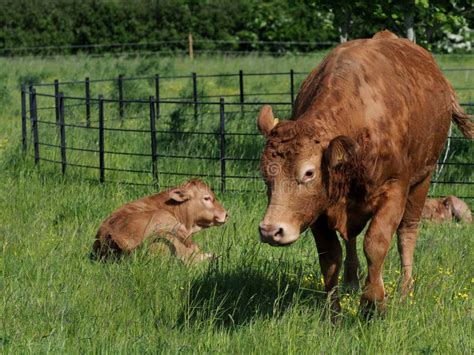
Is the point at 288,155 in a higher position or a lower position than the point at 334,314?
higher

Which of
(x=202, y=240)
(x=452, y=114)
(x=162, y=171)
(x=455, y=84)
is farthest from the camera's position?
(x=455, y=84)

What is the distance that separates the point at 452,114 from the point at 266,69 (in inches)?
709

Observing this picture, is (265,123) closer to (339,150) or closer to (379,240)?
(339,150)

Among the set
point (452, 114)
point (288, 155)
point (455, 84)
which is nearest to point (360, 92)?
point (288, 155)

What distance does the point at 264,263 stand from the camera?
765 cm

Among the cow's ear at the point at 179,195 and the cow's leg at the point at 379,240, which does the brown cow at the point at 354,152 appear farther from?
the cow's ear at the point at 179,195

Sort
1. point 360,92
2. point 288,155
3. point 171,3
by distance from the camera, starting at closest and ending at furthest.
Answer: point 288,155 → point 360,92 → point 171,3

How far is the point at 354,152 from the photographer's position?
231 inches

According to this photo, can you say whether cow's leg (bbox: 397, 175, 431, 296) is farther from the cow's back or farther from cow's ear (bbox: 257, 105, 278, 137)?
cow's ear (bbox: 257, 105, 278, 137)

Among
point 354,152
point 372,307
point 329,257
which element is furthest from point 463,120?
point 354,152

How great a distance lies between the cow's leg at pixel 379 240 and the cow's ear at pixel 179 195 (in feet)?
10.5

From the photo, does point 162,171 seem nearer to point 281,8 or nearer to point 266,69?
point 266,69

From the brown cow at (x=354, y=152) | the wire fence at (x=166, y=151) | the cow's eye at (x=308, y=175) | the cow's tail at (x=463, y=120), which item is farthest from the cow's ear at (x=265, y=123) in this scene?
the wire fence at (x=166, y=151)

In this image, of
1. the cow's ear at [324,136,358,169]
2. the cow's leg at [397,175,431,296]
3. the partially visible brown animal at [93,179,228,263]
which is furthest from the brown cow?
the partially visible brown animal at [93,179,228,263]
